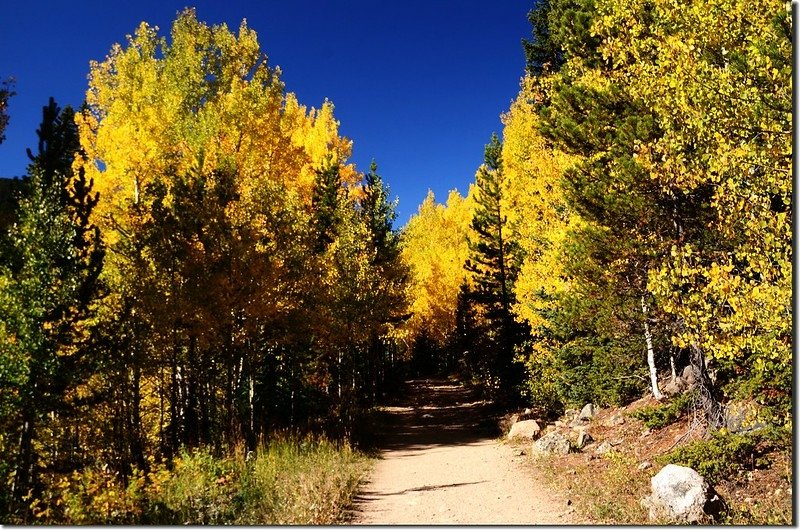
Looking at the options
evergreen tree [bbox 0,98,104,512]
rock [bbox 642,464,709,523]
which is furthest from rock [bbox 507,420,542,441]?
evergreen tree [bbox 0,98,104,512]

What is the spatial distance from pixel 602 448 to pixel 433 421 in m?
10.9

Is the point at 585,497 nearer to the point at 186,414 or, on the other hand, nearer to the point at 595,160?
the point at 595,160

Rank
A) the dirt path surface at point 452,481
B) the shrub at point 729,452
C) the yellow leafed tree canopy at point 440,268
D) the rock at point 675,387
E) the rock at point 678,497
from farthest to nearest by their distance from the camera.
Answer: the yellow leafed tree canopy at point 440,268 < the rock at point 675,387 < the dirt path surface at point 452,481 < the shrub at point 729,452 < the rock at point 678,497

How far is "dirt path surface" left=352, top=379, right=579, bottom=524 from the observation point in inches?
311

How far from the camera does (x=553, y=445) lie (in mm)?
12344

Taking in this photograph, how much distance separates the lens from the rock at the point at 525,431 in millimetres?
15156

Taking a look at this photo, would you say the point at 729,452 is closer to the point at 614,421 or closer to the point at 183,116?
the point at 614,421

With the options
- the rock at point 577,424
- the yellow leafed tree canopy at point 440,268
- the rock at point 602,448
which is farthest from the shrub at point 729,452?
the yellow leafed tree canopy at point 440,268

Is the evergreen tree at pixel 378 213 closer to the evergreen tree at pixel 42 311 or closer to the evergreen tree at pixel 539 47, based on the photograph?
the evergreen tree at pixel 539 47

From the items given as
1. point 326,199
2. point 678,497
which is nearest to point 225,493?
point 678,497

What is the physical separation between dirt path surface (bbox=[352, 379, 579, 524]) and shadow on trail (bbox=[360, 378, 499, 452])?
0.12 feet

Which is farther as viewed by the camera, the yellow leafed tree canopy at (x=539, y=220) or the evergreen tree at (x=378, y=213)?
the evergreen tree at (x=378, y=213)

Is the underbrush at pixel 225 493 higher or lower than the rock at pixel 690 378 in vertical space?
lower

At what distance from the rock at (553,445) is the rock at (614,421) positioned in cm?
155
